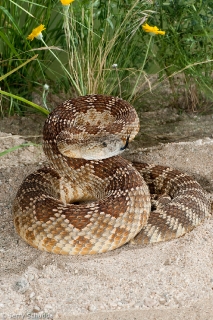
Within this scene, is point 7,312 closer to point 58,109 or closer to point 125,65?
point 58,109

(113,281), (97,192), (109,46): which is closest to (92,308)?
(113,281)

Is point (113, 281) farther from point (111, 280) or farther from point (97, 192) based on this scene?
point (97, 192)

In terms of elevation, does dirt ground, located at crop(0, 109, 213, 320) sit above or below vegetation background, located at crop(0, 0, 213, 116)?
below

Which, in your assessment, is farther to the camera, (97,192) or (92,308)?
(97,192)

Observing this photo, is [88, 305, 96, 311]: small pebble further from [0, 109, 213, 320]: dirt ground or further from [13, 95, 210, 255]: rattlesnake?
[13, 95, 210, 255]: rattlesnake

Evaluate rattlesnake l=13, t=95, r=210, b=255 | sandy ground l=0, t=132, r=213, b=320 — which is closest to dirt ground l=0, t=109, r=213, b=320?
sandy ground l=0, t=132, r=213, b=320

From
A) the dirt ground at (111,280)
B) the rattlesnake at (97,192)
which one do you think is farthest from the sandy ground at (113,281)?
the rattlesnake at (97,192)
